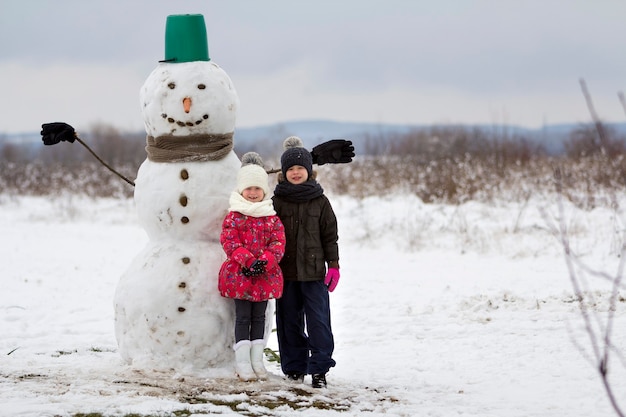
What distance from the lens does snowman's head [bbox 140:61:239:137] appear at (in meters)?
4.99

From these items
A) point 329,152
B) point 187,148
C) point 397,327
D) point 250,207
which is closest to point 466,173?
point 397,327

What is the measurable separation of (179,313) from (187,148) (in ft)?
3.53

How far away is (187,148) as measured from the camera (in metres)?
5.05

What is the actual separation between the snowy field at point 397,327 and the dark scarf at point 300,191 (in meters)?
1.19

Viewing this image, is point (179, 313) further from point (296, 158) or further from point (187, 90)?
point (187, 90)

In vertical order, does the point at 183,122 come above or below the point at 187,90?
below

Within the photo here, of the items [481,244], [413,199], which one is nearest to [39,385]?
[481,244]

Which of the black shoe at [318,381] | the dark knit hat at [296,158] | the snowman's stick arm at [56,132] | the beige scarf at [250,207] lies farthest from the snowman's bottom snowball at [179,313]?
the snowman's stick arm at [56,132]

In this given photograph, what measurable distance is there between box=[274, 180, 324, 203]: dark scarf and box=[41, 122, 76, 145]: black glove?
1545mm

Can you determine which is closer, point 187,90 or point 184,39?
point 187,90

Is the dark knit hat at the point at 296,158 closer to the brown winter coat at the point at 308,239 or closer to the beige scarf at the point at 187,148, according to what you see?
the brown winter coat at the point at 308,239

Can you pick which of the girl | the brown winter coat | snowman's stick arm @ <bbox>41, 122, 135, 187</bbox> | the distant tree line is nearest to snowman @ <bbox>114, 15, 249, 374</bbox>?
the girl

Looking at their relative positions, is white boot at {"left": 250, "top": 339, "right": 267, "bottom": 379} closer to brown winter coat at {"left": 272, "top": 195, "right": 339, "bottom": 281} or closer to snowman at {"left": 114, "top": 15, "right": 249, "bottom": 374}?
snowman at {"left": 114, "top": 15, "right": 249, "bottom": 374}

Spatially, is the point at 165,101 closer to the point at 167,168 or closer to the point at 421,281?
the point at 167,168
